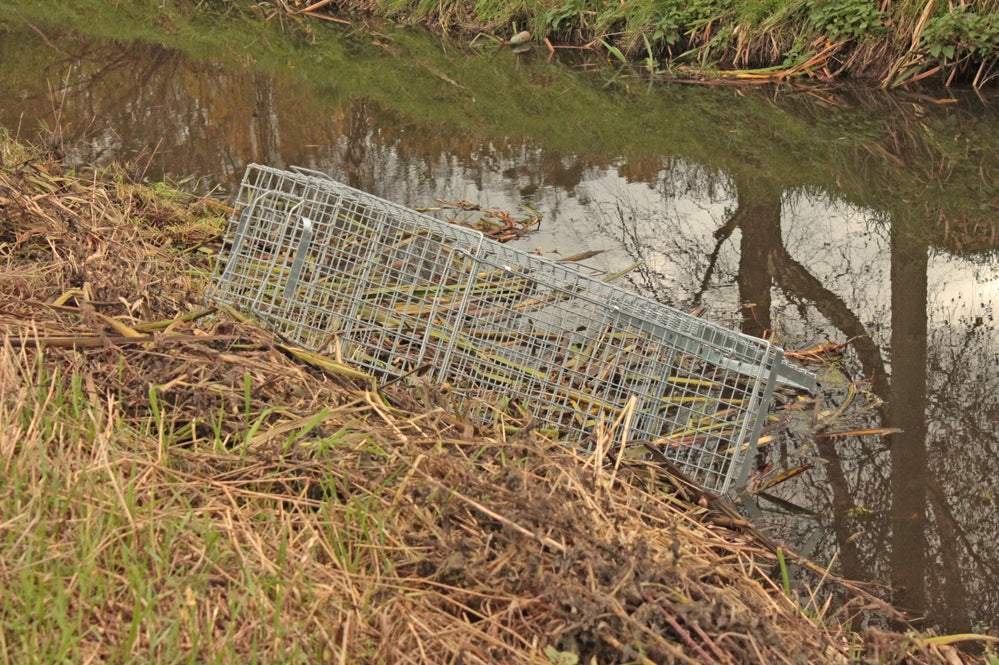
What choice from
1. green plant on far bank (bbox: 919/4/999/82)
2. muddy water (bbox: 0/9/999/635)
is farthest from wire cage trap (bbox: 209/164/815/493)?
green plant on far bank (bbox: 919/4/999/82)

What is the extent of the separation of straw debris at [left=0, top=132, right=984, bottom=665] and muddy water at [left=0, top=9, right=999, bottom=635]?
1.98ft

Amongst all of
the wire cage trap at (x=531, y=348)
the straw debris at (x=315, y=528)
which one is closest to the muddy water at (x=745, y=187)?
the wire cage trap at (x=531, y=348)

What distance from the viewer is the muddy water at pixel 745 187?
3.03 m

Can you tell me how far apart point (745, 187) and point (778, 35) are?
122 inches

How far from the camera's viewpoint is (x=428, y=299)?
3527mm

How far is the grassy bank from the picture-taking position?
7180 mm

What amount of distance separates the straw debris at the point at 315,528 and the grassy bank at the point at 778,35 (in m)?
5.80

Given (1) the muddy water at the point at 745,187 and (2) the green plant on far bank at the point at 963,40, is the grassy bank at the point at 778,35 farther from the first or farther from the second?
(1) the muddy water at the point at 745,187

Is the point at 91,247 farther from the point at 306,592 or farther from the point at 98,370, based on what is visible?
the point at 306,592

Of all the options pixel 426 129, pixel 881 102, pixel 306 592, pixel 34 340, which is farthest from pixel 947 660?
pixel 881 102

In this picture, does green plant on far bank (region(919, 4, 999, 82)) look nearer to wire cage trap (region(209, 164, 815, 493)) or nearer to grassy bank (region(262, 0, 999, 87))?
grassy bank (region(262, 0, 999, 87))

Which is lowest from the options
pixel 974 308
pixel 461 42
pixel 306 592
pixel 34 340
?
pixel 306 592

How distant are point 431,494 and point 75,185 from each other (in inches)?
Result: 117

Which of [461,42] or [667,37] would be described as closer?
[667,37]
